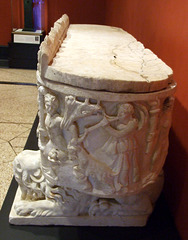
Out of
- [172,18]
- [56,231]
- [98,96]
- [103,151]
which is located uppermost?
[172,18]

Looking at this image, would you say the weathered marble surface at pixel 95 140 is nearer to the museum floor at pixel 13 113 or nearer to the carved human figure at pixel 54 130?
the carved human figure at pixel 54 130

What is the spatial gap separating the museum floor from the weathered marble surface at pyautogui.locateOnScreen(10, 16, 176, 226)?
0.52 meters

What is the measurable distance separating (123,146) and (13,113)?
2.51 meters

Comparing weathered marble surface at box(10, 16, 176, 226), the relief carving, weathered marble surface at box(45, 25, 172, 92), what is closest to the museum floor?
weathered marble surface at box(10, 16, 176, 226)

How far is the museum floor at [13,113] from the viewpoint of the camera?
271 cm

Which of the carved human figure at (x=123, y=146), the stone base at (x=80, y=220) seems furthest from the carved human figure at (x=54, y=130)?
the stone base at (x=80, y=220)

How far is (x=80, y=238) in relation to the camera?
184 cm

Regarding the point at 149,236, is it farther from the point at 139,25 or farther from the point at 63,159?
the point at 139,25

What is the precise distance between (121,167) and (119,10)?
3.43m

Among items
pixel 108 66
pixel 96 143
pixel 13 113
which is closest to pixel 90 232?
pixel 96 143

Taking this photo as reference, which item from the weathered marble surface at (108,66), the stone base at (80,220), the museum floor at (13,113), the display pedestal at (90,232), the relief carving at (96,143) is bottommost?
the museum floor at (13,113)

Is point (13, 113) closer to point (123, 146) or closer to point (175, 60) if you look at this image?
point (175, 60)

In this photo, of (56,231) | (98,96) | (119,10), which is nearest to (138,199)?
(56,231)

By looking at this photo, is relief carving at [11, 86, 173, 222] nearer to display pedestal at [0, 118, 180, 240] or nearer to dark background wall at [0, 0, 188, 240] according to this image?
display pedestal at [0, 118, 180, 240]
